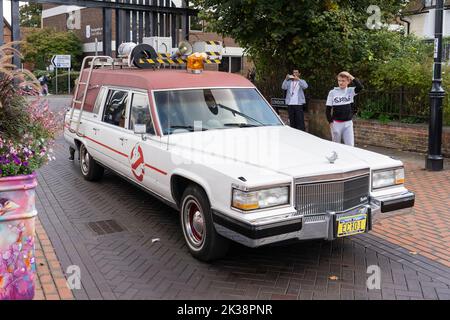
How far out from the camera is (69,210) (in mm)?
7121

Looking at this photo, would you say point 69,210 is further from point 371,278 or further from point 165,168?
point 371,278

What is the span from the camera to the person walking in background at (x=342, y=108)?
8781 mm

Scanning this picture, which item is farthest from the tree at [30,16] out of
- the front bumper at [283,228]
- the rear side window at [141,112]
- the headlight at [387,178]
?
the front bumper at [283,228]

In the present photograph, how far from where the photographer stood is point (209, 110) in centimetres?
630

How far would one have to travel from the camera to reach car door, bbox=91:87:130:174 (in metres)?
6.93

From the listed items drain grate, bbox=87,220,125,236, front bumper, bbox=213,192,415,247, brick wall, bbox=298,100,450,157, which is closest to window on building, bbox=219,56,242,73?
brick wall, bbox=298,100,450,157

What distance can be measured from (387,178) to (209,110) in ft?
7.47

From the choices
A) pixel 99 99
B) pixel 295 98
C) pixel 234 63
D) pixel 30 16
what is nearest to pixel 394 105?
pixel 295 98

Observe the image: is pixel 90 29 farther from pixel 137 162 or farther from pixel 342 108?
pixel 137 162

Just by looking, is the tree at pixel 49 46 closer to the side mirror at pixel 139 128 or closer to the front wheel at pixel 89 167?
the front wheel at pixel 89 167

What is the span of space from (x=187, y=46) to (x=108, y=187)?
2.65 metres

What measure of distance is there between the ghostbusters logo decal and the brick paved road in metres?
0.65

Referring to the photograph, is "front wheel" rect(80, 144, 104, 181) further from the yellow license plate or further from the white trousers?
the yellow license plate
